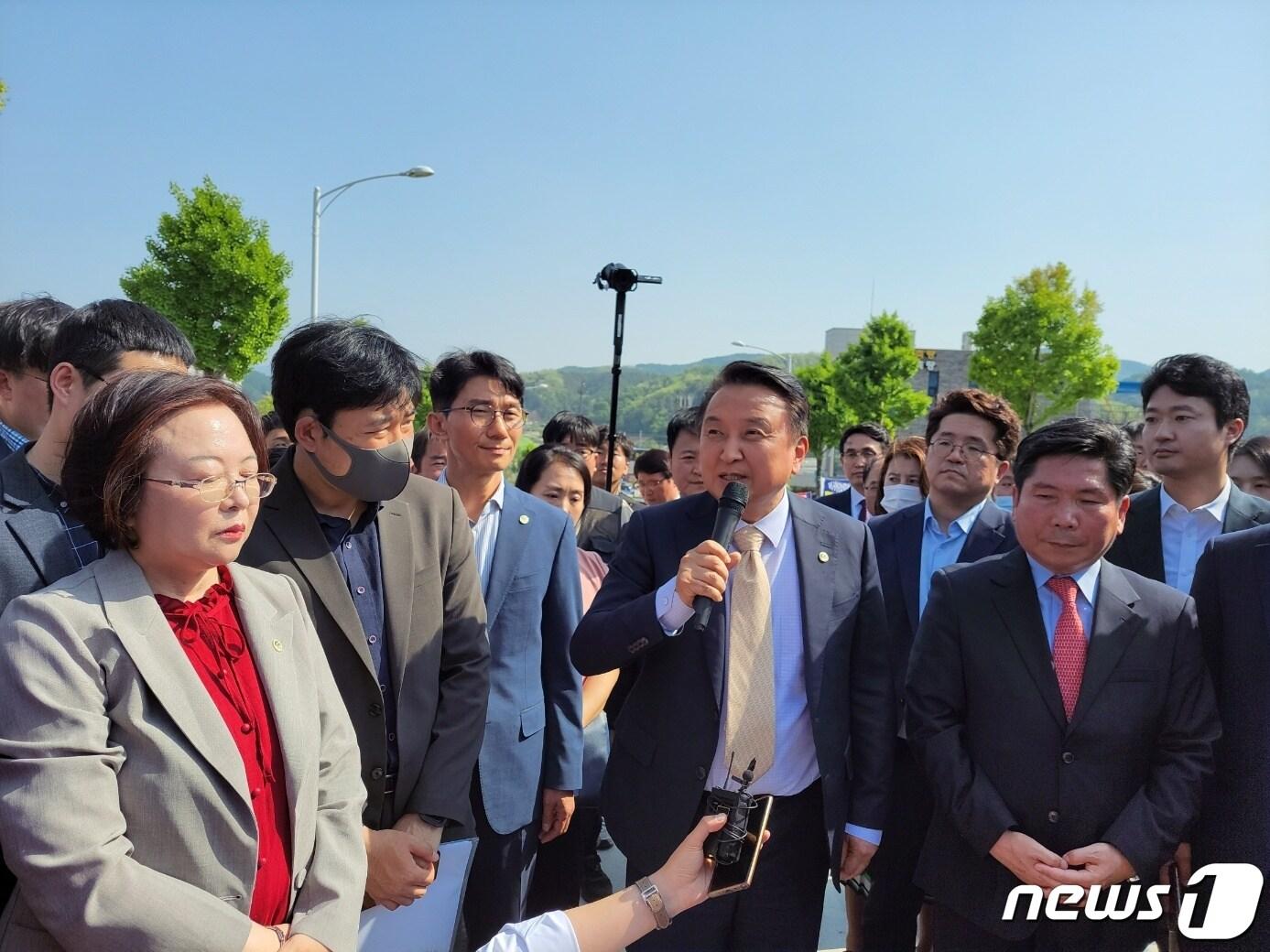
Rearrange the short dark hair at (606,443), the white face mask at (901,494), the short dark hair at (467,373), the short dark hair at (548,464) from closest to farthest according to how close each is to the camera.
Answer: the short dark hair at (467,373)
the short dark hair at (548,464)
the white face mask at (901,494)
the short dark hair at (606,443)

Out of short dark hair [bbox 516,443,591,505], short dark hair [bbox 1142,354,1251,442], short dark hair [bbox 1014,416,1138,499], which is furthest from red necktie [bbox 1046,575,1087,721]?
short dark hair [bbox 516,443,591,505]

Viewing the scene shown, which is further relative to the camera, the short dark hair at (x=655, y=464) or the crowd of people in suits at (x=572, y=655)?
the short dark hair at (x=655, y=464)

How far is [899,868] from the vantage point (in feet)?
11.2

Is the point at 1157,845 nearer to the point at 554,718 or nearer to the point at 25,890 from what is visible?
the point at 554,718

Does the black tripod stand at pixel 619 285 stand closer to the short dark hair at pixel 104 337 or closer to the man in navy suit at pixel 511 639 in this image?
the man in navy suit at pixel 511 639

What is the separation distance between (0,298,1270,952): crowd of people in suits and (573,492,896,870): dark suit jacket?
0.4 inches

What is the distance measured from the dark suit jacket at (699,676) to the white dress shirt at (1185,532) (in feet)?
5.32

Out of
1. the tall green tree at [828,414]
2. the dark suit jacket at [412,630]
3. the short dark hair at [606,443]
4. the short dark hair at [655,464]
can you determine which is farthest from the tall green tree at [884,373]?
the dark suit jacket at [412,630]

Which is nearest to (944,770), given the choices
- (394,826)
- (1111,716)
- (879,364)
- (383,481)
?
(1111,716)

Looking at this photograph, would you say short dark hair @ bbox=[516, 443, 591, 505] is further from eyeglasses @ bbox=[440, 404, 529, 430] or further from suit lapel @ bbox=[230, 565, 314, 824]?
suit lapel @ bbox=[230, 565, 314, 824]

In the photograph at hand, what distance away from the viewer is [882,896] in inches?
135

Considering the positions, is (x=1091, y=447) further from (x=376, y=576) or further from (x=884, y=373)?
(x=884, y=373)

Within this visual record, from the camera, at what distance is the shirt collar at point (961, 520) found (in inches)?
146

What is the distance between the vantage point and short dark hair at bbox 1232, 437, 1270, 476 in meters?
5.15
